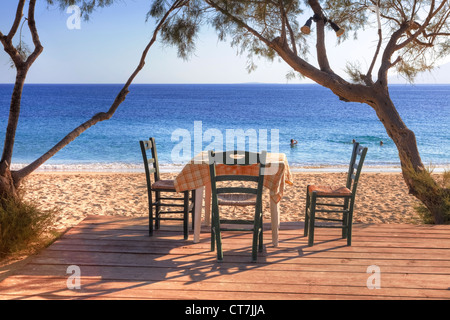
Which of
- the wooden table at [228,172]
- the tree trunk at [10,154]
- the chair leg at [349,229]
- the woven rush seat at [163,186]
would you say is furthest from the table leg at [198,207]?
the tree trunk at [10,154]

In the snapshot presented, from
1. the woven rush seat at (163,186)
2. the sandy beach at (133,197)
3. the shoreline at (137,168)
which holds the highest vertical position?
the woven rush seat at (163,186)

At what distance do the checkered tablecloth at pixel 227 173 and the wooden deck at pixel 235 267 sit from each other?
51 centimetres

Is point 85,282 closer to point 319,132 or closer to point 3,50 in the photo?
point 3,50

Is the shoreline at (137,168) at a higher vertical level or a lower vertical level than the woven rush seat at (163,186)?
lower

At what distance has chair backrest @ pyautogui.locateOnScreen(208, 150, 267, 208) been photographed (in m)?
3.15

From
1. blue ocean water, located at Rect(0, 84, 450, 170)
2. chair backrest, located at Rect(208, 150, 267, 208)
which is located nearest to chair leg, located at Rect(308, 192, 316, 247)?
chair backrest, located at Rect(208, 150, 267, 208)

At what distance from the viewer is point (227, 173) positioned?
3.73 metres

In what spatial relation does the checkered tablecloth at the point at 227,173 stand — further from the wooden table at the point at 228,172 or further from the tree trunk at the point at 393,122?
the tree trunk at the point at 393,122

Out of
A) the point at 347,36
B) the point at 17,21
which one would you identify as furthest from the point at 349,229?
the point at 347,36

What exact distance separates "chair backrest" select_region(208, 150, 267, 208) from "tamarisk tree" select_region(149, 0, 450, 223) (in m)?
2.44

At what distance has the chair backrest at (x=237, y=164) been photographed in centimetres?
315

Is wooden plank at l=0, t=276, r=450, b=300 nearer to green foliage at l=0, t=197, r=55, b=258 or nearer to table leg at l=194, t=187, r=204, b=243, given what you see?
green foliage at l=0, t=197, r=55, b=258

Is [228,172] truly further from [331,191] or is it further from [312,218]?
[331,191]
